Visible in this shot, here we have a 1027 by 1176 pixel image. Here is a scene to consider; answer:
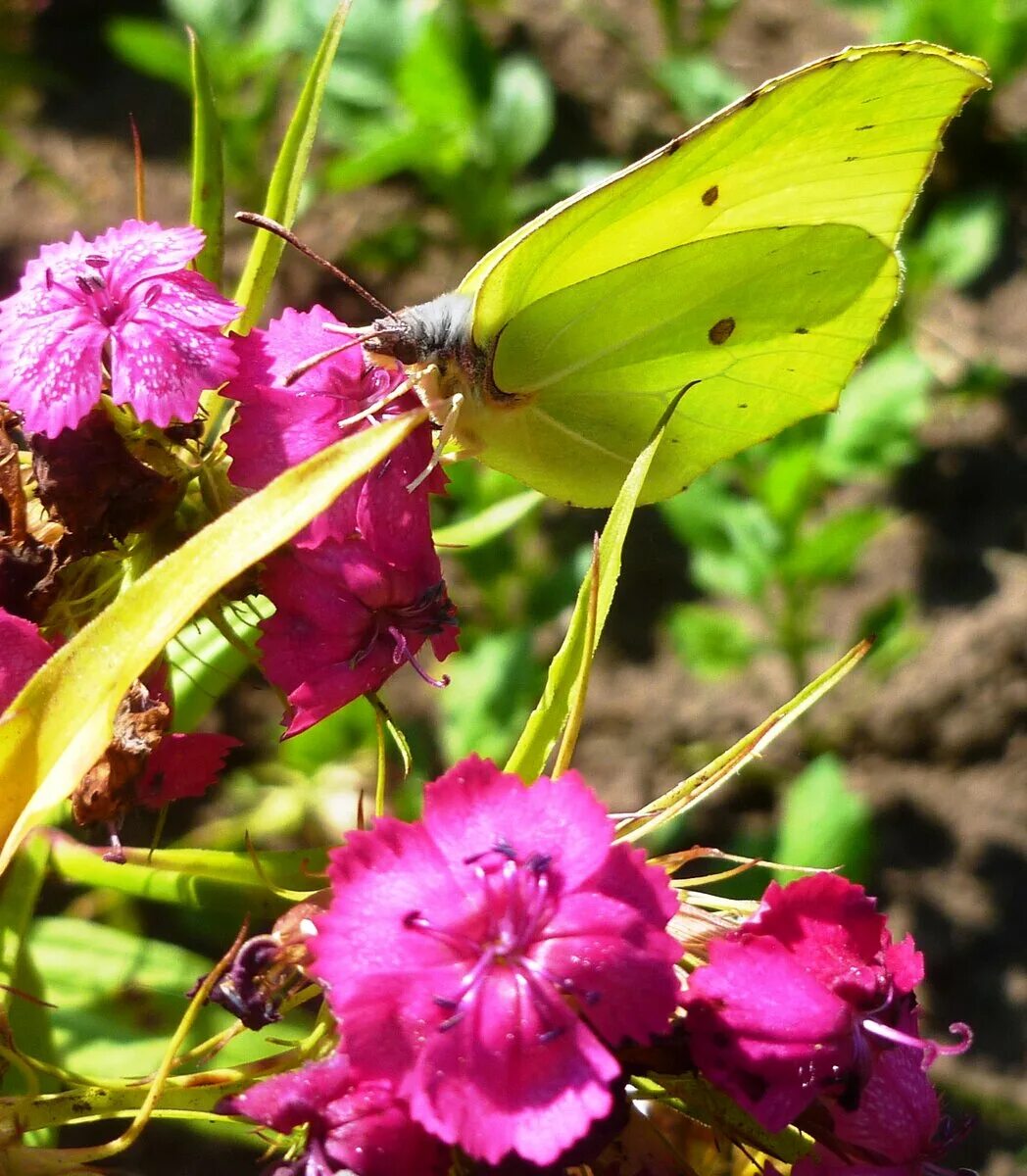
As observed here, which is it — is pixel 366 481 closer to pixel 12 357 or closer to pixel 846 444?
pixel 12 357

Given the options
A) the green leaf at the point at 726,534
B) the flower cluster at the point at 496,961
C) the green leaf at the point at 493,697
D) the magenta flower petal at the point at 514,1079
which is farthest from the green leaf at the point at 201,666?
the green leaf at the point at 726,534

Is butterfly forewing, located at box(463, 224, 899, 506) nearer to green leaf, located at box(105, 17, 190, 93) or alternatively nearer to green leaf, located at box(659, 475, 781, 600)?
green leaf, located at box(659, 475, 781, 600)

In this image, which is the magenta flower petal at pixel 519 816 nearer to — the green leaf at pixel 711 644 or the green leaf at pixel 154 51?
the green leaf at pixel 711 644

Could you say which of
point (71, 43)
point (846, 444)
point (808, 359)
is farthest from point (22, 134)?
point (808, 359)

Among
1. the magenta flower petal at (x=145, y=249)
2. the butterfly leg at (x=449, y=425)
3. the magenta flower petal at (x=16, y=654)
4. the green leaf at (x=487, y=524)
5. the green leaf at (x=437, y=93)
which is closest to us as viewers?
the magenta flower petal at (x=16, y=654)

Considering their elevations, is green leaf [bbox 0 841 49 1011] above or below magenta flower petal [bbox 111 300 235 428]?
below

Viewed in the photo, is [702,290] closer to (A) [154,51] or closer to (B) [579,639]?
(B) [579,639]

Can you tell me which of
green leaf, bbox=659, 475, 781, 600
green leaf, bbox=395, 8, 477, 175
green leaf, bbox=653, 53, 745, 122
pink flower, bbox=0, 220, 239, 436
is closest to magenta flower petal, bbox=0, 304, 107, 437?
pink flower, bbox=0, 220, 239, 436
